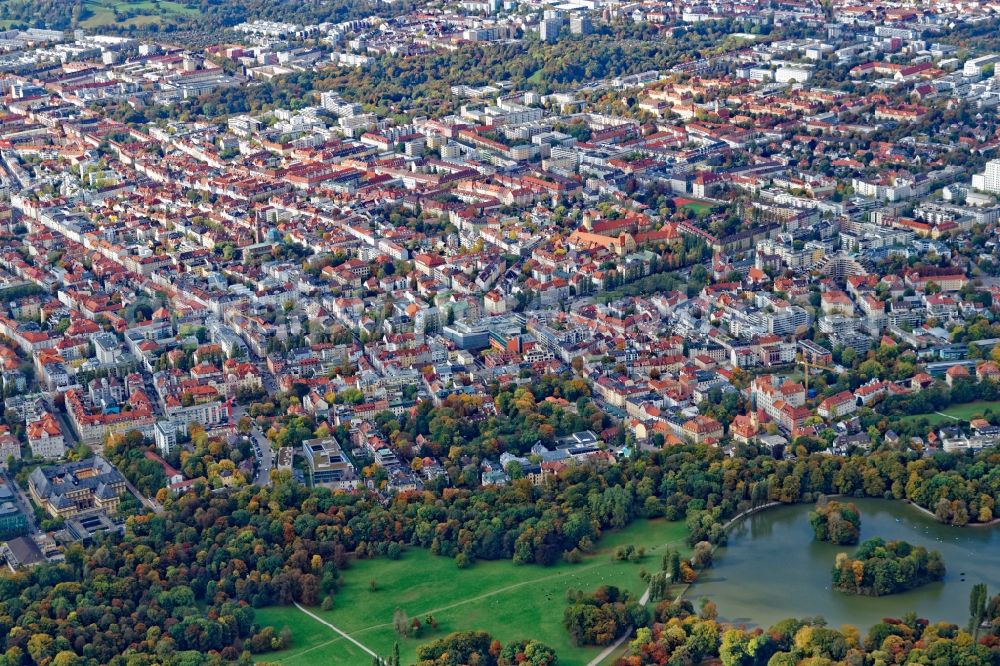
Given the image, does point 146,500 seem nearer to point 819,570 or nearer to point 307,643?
point 307,643

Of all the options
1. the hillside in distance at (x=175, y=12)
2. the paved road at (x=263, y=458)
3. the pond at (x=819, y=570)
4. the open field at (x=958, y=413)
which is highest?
the hillside in distance at (x=175, y=12)

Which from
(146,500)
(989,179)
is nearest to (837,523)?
(146,500)

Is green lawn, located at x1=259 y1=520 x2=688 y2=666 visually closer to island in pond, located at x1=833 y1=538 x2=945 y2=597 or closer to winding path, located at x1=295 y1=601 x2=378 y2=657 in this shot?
winding path, located at x1=295 y1=601 x2=378 y2=657

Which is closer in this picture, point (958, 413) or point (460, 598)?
point (460, 598)

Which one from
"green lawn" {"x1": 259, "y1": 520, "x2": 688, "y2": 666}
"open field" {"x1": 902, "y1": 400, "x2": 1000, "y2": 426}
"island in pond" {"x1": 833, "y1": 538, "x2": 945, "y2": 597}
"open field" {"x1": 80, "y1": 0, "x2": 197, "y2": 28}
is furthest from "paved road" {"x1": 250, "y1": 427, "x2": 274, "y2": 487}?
"open field" {"x1": 80, "y1": 0, "x2": 197, "y2": 28}

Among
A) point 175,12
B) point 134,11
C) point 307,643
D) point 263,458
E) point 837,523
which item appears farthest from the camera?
point 175,12

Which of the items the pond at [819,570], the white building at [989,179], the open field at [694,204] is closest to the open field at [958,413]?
the pond at [819,570]

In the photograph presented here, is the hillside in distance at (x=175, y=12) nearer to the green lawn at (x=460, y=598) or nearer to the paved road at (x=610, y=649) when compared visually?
the green lawn at (x=460, y=598)
